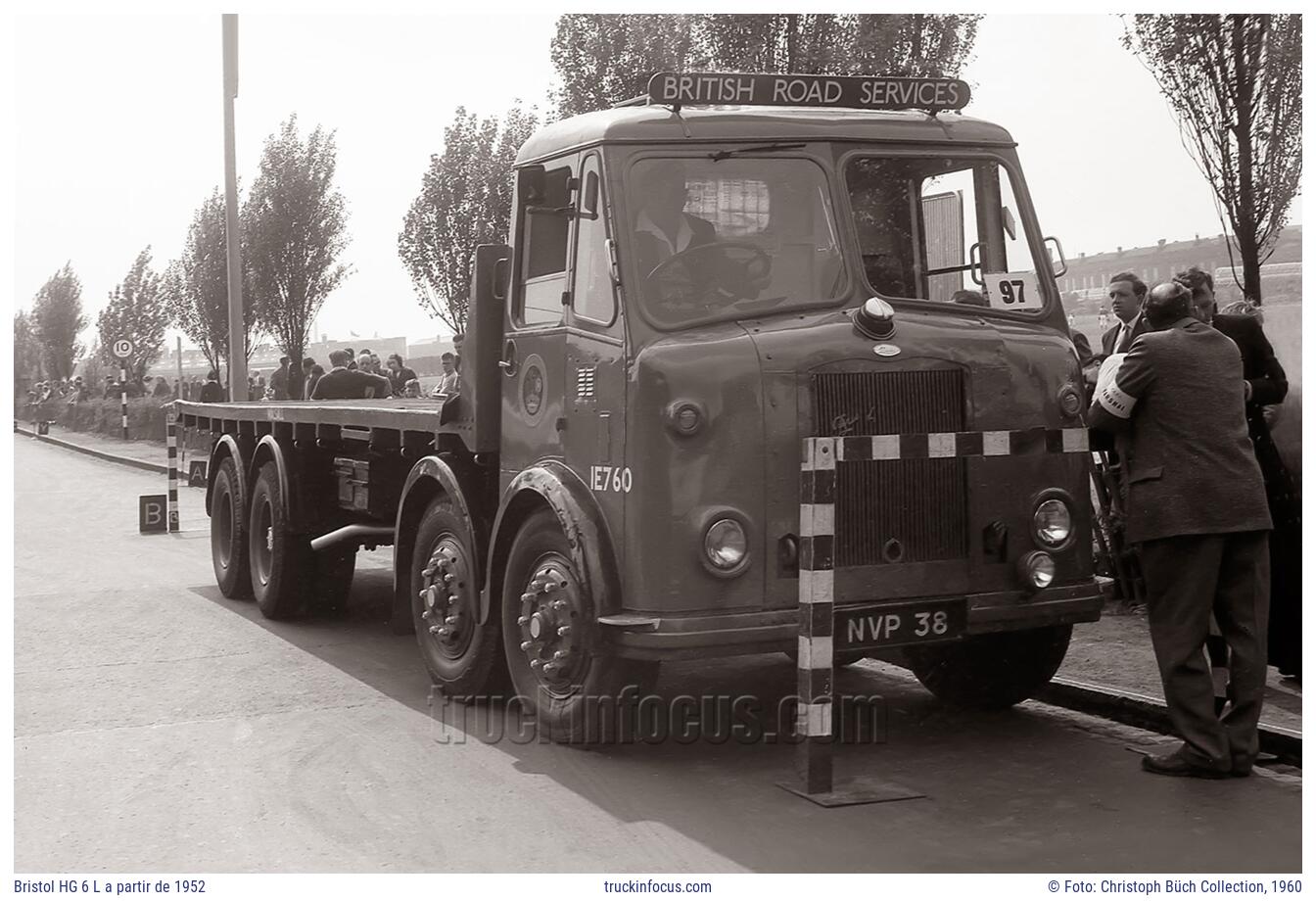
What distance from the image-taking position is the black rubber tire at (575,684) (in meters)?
6.23

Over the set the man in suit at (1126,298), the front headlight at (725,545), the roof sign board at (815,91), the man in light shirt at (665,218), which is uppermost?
the roof sign board at (815,91)

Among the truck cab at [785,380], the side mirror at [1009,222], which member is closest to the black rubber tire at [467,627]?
the truck cab at [785,380]

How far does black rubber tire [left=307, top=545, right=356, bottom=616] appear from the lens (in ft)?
33.6

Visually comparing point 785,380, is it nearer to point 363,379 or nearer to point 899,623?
point 899,623

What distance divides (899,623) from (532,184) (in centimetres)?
255

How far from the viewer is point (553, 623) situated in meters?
6.39

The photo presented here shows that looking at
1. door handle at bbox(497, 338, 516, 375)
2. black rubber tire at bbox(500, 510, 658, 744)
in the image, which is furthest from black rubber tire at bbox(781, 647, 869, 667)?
door handle at bbox(497, 338, 516, 375)

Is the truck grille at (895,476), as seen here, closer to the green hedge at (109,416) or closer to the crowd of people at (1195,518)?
the crowd of people at (1195,518)

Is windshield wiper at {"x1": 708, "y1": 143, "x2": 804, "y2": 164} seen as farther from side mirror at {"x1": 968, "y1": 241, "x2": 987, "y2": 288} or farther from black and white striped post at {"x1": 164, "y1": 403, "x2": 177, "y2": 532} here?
black and white striped post at {"x1": 164, "y1": 403, "x2": 177, "y2": 532}

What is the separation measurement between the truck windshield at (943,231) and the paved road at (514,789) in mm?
1966

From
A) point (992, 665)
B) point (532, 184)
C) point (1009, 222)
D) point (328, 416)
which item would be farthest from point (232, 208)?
point (992, 665)

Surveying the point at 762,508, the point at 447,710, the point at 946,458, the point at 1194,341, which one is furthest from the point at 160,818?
the point at 1194,341

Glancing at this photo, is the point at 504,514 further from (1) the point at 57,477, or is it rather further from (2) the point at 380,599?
(1) the point at 57,477

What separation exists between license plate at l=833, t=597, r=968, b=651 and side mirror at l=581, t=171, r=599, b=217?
1.98 meters
